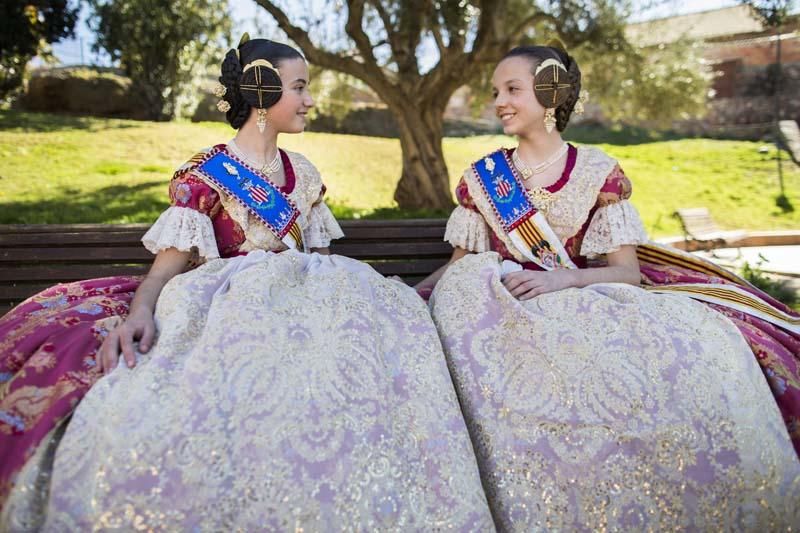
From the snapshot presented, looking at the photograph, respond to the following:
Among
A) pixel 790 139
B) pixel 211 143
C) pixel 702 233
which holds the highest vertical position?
pixel 211 143

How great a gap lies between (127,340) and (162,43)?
1379cm

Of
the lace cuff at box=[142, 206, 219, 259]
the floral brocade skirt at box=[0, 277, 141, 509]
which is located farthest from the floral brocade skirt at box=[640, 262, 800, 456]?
the floral brocade skirt at box=[0, 277, 141, 509]

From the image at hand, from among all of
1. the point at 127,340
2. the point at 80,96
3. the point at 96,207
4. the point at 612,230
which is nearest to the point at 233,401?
the point at 127,340

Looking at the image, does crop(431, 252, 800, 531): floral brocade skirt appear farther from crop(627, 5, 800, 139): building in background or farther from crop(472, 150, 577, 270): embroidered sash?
crop(627, 5, 800, 139): building in background

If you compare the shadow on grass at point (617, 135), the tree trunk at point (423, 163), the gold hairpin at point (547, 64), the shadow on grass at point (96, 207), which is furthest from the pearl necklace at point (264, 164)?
the shadow on grass at point (617, 135)

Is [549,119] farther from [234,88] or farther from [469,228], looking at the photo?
[234,88]

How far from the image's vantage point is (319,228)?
130 inches

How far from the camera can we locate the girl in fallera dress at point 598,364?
2.27 m

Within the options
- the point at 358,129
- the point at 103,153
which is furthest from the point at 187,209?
the point at 358,129

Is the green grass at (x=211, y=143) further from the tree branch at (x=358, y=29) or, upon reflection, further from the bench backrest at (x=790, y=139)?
the tree branch at (x=358, y=29)

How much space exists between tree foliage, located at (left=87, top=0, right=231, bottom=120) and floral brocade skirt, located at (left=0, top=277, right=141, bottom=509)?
12.5m

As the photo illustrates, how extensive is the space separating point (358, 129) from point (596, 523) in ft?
42.8

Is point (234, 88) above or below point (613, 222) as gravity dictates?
above

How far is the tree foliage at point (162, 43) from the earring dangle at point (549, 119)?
12254 millimetres
